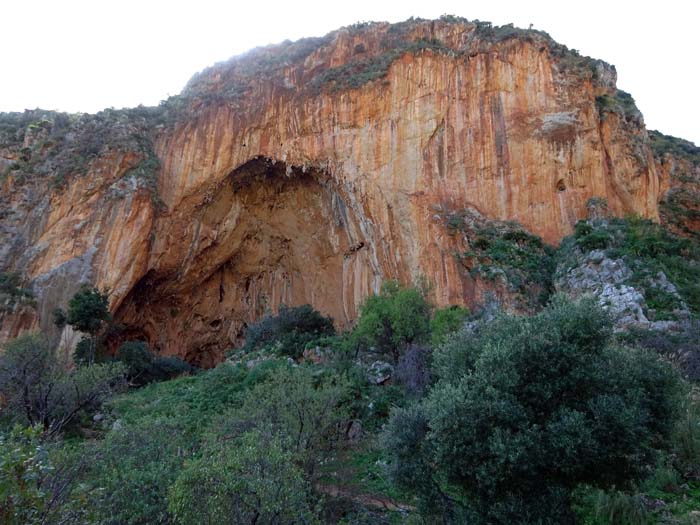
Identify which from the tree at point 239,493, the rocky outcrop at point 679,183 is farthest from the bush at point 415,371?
the rocky outcrop at point 679,183

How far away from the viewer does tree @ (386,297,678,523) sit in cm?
849

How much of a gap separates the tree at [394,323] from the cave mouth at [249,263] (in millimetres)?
7563

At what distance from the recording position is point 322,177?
108 ft

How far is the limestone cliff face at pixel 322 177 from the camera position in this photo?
96.4ft

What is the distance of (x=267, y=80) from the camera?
3503 cm

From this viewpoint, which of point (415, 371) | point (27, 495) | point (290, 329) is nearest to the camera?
point (27, 495)

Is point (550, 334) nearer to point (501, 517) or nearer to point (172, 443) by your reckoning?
point (501, 517)

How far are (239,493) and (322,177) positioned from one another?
26.5m

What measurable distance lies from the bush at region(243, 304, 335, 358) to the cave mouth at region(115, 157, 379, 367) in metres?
2.24

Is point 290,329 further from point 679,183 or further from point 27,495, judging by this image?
point 679,183

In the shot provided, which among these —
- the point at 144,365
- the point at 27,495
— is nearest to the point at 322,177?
the point at 144,365

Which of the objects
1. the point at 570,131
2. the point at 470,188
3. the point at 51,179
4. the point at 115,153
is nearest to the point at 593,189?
the point at 570,131

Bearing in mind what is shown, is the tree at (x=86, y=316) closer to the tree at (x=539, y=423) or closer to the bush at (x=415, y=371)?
the bush at (x=415, y=371)

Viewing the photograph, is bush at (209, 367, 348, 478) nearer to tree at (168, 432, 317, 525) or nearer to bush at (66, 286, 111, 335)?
tree at (168, 432, 317, 525)
